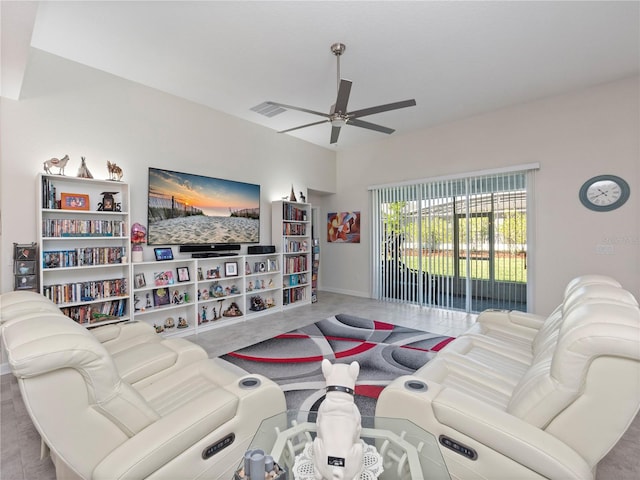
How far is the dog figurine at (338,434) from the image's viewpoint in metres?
0.93

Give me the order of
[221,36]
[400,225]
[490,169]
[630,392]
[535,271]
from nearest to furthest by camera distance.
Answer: [630,392] < [221,36] < [535,271] < [490,169] < [400,225]

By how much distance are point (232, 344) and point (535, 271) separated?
4.46 meters

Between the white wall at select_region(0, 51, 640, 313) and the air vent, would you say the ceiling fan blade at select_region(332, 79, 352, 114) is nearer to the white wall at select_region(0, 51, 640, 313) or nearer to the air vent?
the air vent

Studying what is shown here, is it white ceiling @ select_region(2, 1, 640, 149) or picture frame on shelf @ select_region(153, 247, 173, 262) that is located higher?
white ceiling @ select_region(2, 1, 640, 149)

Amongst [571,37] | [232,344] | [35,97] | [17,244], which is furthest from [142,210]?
[571,37]

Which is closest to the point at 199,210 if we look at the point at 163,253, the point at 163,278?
the point at 163,253

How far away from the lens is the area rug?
2.54 meters

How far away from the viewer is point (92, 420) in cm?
106

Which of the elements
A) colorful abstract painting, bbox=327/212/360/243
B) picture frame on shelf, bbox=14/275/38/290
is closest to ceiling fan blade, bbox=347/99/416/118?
picture frame on shelf, bbox=14/275/38/290

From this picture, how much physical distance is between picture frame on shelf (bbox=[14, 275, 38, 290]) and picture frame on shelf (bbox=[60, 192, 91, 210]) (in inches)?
29.6

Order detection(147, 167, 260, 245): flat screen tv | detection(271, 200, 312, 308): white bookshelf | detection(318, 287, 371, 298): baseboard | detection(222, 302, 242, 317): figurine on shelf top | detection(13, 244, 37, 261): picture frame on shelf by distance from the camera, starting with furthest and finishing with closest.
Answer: detection(318, 287, 371, 298): baseboard < detection(271, 200, 312, 308): white bookshelf < detection(222, 302, 242, 317): figurine on shelf top < detection(147, 167, 260, 245): flat screen tv < detection(13, 244, 37, 261): picture frame on shelf

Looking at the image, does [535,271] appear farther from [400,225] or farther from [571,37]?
[571,37]

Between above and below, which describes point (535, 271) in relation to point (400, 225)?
below

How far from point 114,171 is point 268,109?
224 cm
